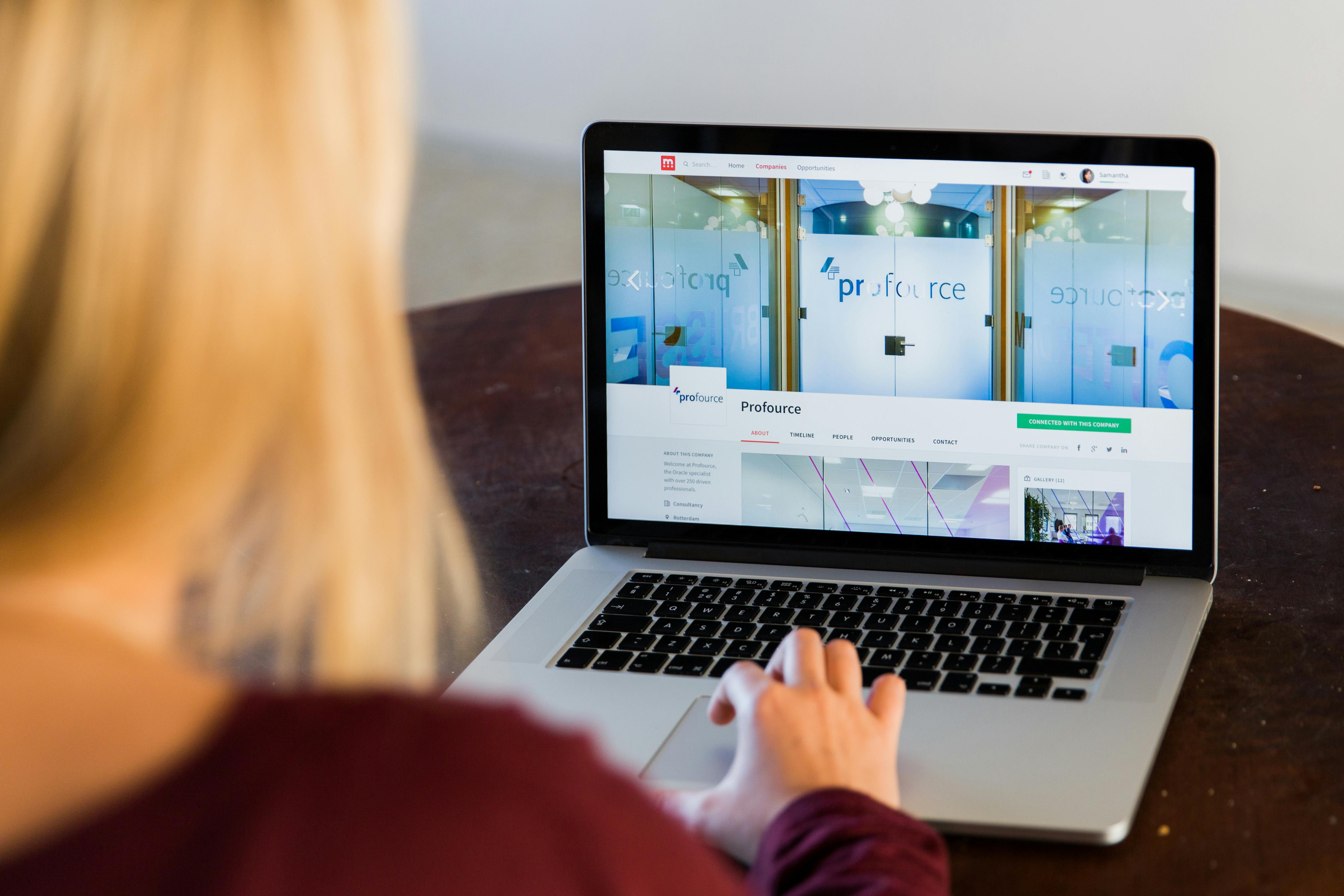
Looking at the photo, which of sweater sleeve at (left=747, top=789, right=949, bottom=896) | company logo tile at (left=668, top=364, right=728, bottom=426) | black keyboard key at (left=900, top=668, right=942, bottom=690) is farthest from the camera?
company logo tile at (left=668, top=364, right=728, bottom=426)

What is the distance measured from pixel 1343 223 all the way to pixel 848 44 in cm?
174

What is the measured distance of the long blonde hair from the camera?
1.30 feet

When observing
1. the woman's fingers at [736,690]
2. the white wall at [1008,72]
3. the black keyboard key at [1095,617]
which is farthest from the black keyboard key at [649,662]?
the white wall at [1008,72]

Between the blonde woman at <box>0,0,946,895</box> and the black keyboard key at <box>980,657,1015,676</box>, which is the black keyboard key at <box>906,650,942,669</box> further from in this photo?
the blonde woman at <box>0,0,946,895</box>

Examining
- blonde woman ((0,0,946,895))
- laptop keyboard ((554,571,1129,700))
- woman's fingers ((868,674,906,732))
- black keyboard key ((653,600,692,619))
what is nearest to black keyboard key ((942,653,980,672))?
laptop keyboard ((554,571,1129,700))

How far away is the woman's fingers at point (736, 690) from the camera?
789 millimetres

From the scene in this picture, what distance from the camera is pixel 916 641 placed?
938 millimetres

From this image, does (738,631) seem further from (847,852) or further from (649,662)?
(847,852)

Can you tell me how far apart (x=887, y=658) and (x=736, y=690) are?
0.16 m

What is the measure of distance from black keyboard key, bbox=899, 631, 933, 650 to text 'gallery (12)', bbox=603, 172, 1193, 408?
0.69 ft

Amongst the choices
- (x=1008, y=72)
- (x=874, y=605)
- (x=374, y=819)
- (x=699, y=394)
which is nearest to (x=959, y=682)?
(x=874, y=605)

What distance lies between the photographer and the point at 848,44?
4.56m

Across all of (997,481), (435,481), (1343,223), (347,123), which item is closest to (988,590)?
(997,481)

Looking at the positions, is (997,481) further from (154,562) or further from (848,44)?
(848,44)
